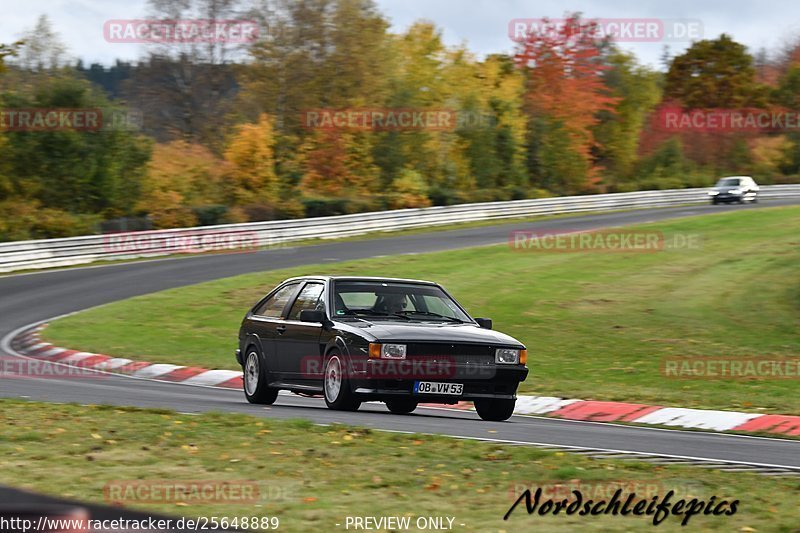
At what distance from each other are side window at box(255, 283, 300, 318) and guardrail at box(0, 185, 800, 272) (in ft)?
68.4

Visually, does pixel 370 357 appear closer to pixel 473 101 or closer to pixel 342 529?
pixel 342 529

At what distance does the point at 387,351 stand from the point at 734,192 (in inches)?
1789

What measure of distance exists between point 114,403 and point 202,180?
36.2 metres

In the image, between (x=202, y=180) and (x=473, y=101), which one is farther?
(x=473, y=101)

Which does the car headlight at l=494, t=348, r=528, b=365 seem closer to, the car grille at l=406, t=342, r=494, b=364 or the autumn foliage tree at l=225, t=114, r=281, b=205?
the car grille at l=406, t=342, r=494, b=364

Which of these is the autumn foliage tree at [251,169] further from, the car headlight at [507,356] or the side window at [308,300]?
the car headlight at [507,356]

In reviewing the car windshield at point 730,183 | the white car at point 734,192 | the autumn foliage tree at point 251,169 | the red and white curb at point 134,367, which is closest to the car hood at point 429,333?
the red and white curb at point 134,367

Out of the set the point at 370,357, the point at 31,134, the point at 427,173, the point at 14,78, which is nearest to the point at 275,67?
the point at 427,173

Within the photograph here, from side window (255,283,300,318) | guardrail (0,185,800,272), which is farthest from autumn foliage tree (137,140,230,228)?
side window (255,283,300,318)

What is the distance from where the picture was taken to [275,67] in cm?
5781

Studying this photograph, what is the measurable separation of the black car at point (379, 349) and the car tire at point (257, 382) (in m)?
0.01

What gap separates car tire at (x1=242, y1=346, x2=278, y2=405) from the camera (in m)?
12.6

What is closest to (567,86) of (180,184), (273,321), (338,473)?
(180,184)

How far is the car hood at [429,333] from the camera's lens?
10.9m
